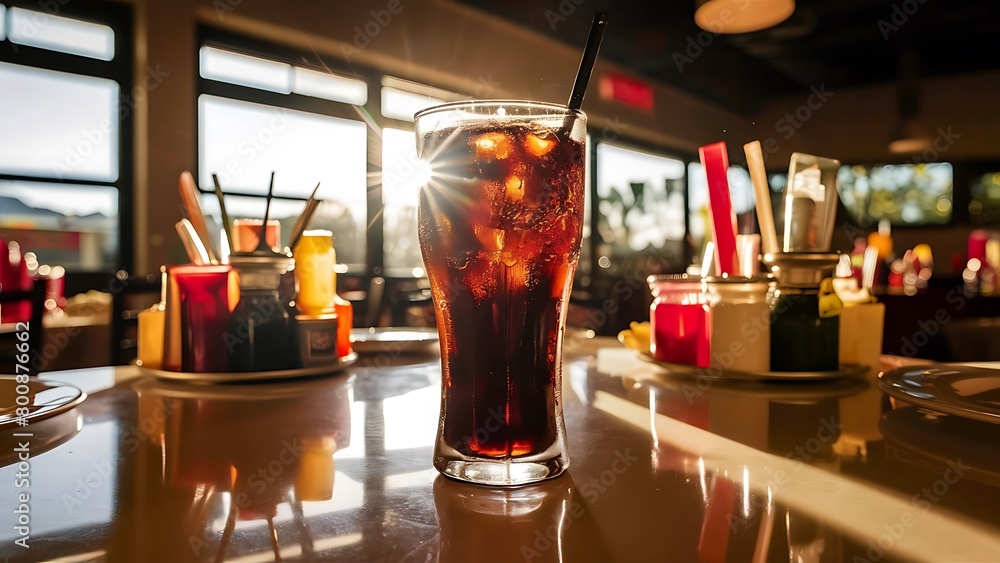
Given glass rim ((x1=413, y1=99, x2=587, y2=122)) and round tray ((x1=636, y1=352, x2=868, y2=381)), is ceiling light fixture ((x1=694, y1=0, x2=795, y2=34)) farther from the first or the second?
glass rim ((x1=413, y1=99, x2=587, y2=122))

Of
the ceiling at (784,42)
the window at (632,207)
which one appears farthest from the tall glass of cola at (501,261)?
the window at (632,207)

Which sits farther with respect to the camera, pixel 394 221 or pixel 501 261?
pixel 394 221

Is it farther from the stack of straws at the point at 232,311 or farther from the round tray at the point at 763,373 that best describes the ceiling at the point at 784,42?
the round tray at the point at 763,373

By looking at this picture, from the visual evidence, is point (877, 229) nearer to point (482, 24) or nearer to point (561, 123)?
point (482, 24)

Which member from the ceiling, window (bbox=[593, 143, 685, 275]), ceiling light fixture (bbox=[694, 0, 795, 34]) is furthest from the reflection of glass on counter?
window (bbox=[593, 143, 685, 275])

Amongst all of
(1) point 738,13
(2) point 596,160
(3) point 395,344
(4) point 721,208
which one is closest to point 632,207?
(2) point 596,160

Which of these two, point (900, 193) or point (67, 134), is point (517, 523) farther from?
point (900, 193)

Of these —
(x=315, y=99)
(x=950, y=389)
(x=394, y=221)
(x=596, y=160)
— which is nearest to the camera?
(x=950, y=389)
